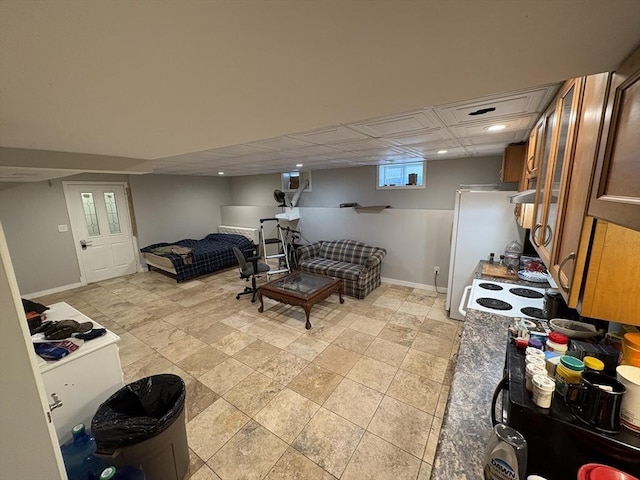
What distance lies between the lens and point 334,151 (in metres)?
3.18

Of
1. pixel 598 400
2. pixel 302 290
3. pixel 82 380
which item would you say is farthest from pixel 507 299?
pixel 82 380

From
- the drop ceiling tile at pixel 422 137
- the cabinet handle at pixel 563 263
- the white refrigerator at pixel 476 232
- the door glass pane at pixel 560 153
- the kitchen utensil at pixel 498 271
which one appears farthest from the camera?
the white refrigerator at pixel 476 232

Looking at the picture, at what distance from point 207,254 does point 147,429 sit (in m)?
4.48

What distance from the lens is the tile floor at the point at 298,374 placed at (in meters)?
1.77

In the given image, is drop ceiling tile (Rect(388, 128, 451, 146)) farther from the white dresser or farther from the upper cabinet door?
the white dresser

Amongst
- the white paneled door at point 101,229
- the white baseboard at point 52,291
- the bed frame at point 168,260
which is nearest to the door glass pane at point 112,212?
the white paneled door at point 101,229

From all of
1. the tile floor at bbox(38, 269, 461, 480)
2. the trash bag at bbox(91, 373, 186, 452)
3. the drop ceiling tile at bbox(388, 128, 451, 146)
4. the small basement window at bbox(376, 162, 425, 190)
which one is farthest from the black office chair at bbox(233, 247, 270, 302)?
the drop ceiling tile at bbox(388, 128, 451, 146)

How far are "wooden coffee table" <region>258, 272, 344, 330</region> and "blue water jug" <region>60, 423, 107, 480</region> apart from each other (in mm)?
2219

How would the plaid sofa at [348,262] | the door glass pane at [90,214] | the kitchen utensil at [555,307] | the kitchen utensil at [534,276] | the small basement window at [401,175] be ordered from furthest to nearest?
the door glass pane at [90,214], the small basement window at [401,175], the plaid sofa at [348,262], the kitchen utensil at [534,276], the kitchen utensil at [555,307]

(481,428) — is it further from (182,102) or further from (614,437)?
(182,102)

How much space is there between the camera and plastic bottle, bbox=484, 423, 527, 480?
76 centimetres

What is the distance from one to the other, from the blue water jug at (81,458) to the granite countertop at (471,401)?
1.76 m

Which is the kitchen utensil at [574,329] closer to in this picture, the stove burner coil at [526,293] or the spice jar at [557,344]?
the spice jar at [557,344]

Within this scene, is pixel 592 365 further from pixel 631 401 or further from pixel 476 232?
pixel 476 232
